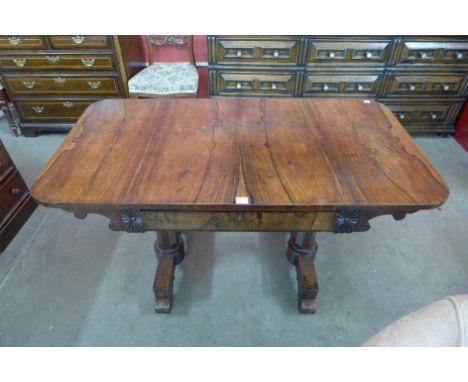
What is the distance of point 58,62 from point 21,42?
252 millimetres

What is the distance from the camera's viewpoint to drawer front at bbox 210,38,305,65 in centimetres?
213

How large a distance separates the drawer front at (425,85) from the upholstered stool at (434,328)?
6.93 feet

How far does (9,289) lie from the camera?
58.9 inches

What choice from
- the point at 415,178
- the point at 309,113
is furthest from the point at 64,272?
the point at 415,178

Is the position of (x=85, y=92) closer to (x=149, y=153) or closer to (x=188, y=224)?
(x=149, y=153)

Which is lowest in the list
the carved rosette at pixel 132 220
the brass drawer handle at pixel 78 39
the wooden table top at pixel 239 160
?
the carved rosette at pixel 132 220

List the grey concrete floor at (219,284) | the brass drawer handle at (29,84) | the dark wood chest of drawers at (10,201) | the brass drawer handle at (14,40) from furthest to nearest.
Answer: the brass drawer handle at (29,84)
the brass drawer handle at (14,40)
the dark wood chest of drawers at (10,201)
the grey concrete floor at (219,284)

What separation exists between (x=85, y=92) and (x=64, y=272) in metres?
1.48

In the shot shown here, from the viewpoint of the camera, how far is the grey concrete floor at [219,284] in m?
1.33

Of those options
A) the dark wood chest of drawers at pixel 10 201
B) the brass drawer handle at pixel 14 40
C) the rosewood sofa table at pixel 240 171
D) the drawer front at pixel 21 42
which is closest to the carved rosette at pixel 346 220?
the rosewood sofa table at pixel 240 171

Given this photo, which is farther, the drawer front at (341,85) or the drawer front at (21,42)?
the drawer front at (341,85)

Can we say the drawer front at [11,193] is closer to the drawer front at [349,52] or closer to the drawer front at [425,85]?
the drawer front at [349,52]

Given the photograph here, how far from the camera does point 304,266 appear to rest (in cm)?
147

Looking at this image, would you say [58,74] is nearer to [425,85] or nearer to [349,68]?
[349,68]
